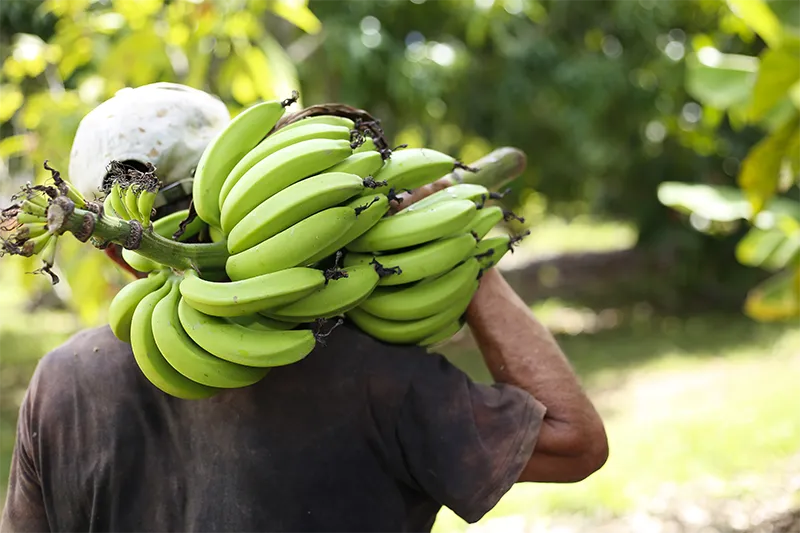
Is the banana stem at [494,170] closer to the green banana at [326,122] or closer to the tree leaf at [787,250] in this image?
the green banana at [326,122]

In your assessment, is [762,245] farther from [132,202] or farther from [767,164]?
[132,202]

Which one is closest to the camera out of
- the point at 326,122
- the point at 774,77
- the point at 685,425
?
the point at 326,122

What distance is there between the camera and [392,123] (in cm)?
714

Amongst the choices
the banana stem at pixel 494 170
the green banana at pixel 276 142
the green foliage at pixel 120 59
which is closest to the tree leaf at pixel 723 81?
the green foliage at pixel 120 59

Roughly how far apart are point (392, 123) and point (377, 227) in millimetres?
5916

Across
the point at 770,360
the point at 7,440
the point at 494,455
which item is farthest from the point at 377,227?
the point at 770,360

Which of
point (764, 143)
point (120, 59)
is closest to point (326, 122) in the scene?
point (120, 59)

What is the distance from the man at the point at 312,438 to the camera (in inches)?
55.0

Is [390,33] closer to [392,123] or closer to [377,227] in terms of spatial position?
[392,123]

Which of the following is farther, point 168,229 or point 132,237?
point 168,229

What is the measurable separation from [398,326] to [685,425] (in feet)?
16.3

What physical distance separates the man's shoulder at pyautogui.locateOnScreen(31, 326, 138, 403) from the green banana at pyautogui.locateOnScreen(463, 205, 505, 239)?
2.33 ft

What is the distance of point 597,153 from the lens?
28.5 ft

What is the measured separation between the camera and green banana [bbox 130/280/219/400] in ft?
4.09
